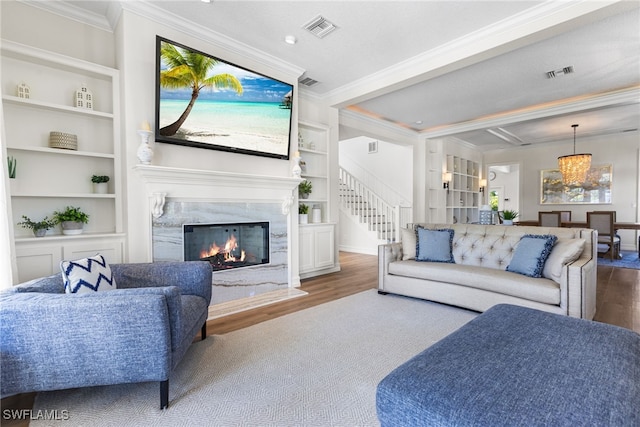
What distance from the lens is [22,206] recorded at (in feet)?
8.46

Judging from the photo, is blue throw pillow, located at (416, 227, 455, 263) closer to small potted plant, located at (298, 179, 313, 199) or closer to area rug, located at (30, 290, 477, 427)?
area rug, located at (30, 290, 477, 427)

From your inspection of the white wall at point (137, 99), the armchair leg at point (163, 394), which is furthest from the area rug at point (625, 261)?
the white wall at point (137, 99)

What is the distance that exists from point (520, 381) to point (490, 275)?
2.10 meters

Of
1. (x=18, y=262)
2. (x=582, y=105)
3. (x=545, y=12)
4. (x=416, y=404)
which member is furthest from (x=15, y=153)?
(x=582, y=105)

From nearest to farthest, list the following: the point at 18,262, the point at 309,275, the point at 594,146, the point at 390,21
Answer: the point at 18,262, the point at 390,21, the point at 309,275, the point at 594,146

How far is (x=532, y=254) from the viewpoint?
286 centimetres

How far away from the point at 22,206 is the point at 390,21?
3809 mm

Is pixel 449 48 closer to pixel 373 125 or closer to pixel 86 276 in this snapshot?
pixel 373 125

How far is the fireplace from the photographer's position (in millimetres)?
3264

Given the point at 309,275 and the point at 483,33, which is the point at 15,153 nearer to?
the point at 309,275

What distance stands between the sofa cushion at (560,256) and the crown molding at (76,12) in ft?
15.1

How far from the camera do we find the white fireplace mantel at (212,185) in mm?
2885

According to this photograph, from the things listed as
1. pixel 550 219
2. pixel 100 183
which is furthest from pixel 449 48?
pixel 550 219

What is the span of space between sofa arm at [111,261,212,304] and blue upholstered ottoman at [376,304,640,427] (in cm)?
168
